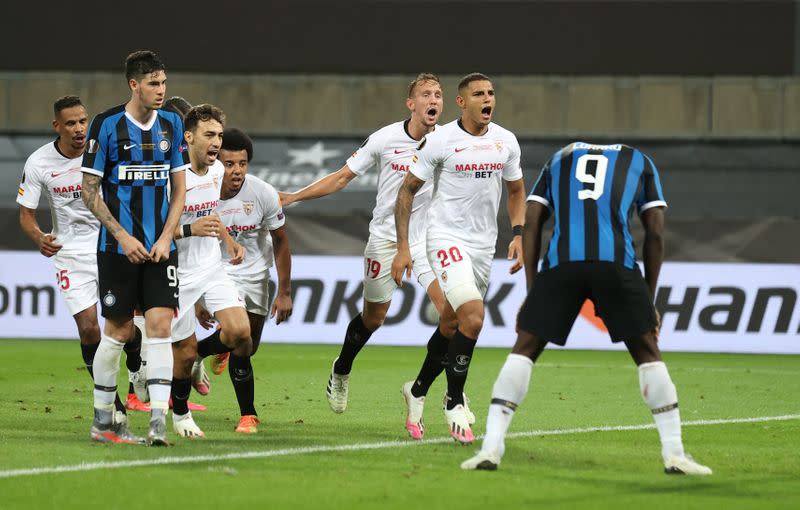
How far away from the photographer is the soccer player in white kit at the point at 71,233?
9742 millimetres

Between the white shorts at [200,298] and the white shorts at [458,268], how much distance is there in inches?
50.1

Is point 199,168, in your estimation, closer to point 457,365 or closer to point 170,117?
point 170,117

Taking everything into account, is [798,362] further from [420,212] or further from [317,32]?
[317,32]

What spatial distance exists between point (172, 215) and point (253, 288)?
1.77m

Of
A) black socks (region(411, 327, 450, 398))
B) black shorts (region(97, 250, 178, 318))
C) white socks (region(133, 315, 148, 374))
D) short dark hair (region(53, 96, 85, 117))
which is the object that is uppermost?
short dark hair (region(53, 96, 85, 117))

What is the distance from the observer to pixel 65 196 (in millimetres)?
9883

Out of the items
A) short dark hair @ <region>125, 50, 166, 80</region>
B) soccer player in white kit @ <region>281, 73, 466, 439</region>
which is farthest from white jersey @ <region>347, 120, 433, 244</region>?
short dark hair @ <region>125, 50, 166, 80</region>

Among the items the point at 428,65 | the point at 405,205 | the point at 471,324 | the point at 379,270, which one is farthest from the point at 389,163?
the point at 428,65

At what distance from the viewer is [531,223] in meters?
6.97

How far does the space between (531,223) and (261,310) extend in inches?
122

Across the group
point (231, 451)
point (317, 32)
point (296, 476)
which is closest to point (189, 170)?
point (231, 451)

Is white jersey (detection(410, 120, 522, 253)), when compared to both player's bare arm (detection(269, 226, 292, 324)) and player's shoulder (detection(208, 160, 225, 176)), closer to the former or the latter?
player's bare arm (detection(269, 226, 292, 324))

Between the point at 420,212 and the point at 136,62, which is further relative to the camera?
the point at 420,212

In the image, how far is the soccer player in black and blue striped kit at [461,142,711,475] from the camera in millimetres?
6852
